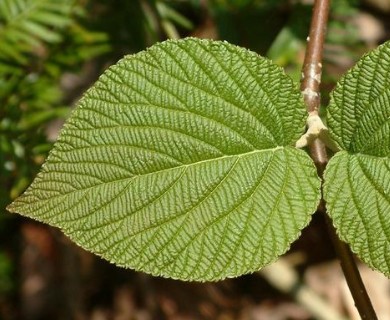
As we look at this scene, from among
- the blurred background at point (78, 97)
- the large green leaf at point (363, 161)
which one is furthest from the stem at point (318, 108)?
the blurred background at point (78, 97)

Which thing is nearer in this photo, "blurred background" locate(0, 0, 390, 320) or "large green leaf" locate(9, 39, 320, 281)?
"large green leaf" locate(9, 39, 320, 281)

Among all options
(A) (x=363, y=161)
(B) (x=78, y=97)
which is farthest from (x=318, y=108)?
(B) (x=78, y=97)

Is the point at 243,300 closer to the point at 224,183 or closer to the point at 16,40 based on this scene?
the point at 16,40

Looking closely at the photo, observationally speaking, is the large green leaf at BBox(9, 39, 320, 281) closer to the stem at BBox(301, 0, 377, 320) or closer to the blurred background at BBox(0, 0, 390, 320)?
the stem at BBox(301, 0, 377, 320)

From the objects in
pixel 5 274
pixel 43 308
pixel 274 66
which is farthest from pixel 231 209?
pixel 43 308

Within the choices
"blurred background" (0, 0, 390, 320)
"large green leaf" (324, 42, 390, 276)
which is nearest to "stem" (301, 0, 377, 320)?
"large green leaf" (324, 42, 390, 276)

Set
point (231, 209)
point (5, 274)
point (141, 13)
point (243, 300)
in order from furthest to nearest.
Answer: point (243, 300), point (5, 274), point (141, 13), point (231, 209)

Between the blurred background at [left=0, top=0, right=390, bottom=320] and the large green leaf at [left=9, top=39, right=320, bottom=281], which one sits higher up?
the large green leaf at [left=9, top=39, right=320, bottom=281]
